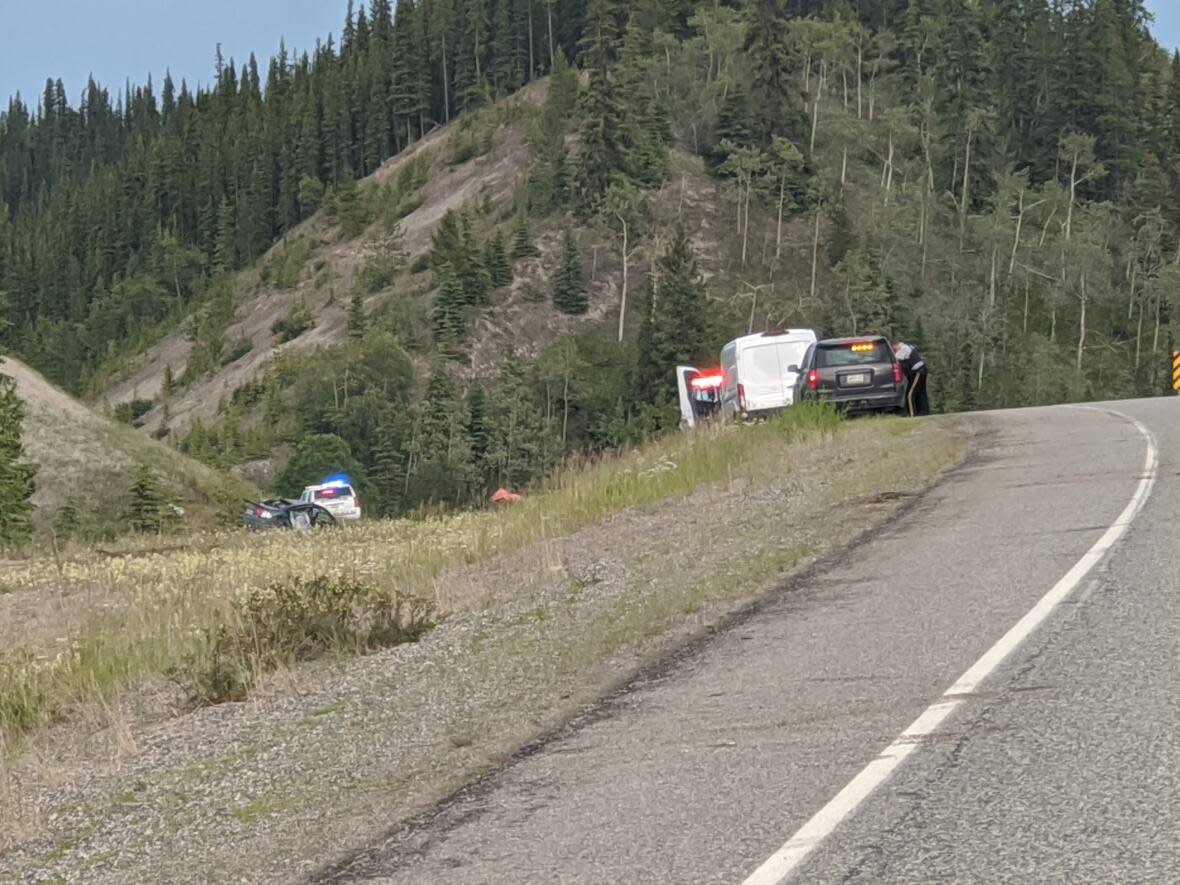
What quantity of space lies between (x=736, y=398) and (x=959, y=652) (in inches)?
862

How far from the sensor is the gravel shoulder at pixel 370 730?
6.31 metres

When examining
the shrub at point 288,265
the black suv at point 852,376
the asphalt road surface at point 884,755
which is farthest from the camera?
the shrub at point 288,265

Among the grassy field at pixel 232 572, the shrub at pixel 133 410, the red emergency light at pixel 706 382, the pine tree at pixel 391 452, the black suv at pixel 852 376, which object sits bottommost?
the pine tree at pixel 391 452

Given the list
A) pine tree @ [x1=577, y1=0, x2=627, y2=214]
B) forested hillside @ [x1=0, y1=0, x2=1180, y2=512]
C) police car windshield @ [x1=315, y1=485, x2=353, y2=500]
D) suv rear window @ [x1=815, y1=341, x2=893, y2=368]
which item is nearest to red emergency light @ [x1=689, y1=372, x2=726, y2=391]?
suv rear window @ [x1=815, y1=341, x2=893, y2=368]

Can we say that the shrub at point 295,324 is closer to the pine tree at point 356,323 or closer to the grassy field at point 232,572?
the pine tree at point 356,323

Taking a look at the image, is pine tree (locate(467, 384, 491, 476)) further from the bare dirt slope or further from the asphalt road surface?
the asphalt road surface

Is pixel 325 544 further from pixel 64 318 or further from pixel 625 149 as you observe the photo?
pixel 64 318

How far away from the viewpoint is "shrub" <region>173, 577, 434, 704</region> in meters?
9.74

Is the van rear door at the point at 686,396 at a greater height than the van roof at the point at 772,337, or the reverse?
the van roof at the point at 772,337

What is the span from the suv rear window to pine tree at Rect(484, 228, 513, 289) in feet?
269

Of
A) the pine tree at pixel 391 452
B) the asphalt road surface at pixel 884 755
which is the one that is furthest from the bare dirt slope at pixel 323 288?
the asphalt road surface at pixel 884 755

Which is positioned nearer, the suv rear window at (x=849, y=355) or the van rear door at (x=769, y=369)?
the suv rear window at (x=849, y=355)

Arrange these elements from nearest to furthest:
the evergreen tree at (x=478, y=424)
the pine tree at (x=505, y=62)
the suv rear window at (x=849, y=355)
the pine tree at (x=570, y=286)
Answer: the suv rear window at (x=849, y=355), the evergreen tree at (x=478, y=424), the pine tree at (x=570, y=286), the pine tree at (x=505, y=62)

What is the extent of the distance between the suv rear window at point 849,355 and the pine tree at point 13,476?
2704cm
